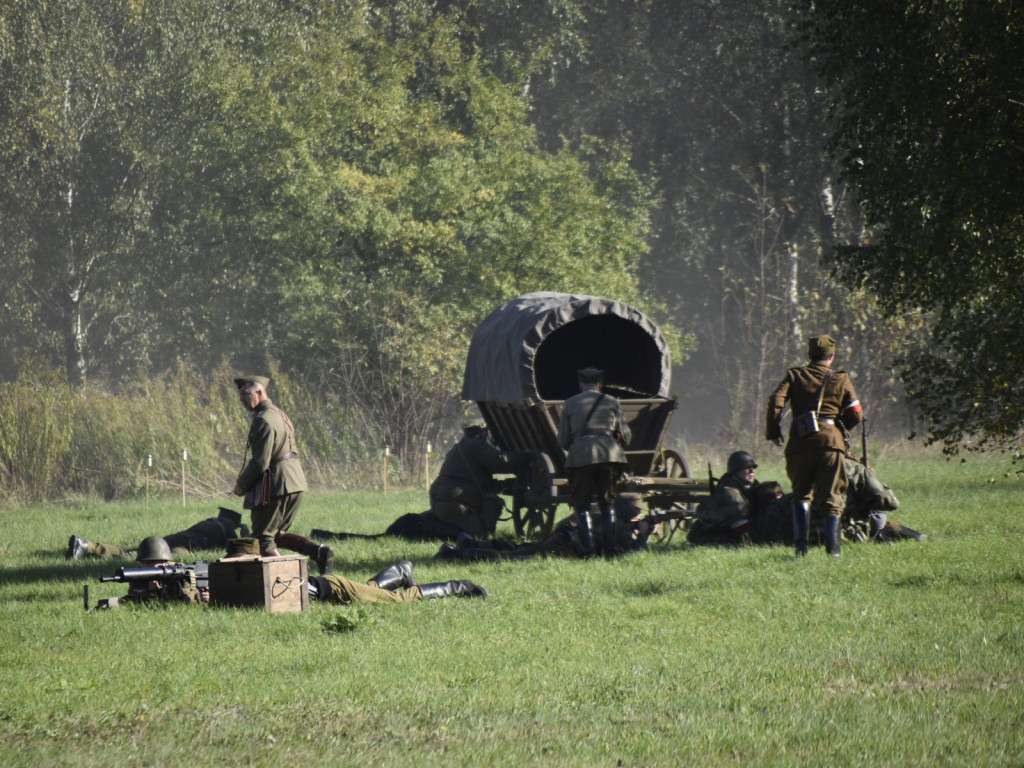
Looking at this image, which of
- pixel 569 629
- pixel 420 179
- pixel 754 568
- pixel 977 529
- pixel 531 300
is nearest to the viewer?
pixel 569 629

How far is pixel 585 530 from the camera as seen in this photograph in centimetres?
1228

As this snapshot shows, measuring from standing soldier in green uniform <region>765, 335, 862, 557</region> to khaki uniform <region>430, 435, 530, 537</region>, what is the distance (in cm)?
417

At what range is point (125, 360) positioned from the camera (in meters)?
47.7

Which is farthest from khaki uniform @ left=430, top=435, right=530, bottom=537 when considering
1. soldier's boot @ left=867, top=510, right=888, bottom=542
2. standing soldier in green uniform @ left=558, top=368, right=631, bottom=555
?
soldier's boot @ left=867, top=510, right=888, bottom=542

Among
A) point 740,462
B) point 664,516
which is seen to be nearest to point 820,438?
point 740,462

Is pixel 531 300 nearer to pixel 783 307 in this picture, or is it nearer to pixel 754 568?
pixel 754 568

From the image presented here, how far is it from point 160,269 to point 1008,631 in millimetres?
37995

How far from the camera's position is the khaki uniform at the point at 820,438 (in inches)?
428

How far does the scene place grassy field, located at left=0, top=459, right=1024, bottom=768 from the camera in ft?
17.2

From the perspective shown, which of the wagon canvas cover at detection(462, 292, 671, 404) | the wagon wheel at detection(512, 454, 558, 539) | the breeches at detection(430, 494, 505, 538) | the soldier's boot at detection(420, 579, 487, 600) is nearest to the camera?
the soldier's boot at detection(420, 579, 487, 600)

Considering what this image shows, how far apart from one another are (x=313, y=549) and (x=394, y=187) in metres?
21.1

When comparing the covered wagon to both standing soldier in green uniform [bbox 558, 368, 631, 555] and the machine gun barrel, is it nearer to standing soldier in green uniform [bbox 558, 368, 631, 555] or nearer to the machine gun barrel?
standing soldier in green uniform [bbox 558, 368, 631, 555]

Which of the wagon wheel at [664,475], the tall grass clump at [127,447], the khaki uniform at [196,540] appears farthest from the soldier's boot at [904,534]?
the tall grass clump at [127,447]

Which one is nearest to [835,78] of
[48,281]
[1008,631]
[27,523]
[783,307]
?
[1008,631]
